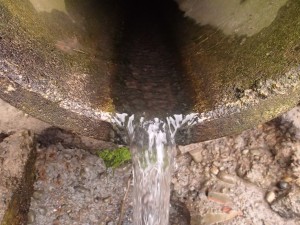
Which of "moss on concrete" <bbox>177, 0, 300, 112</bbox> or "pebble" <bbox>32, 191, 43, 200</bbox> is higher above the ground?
"moss on concrete" <bbox>177, 0, 300, 112</bbox>

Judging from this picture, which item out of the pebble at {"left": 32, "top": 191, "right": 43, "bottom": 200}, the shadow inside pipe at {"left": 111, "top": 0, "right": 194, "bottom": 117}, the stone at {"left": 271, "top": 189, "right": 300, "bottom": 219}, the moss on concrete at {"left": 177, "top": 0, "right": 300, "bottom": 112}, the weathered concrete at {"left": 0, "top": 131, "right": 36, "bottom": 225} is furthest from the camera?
the pebble at {"left": 32, "top": 191, "right": 43, "bottom": 200}

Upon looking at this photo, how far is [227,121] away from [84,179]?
1.25m

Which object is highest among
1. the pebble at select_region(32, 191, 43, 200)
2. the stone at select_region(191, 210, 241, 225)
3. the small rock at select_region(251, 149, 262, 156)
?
the small rock at select_region(251, 149, 262, 156)

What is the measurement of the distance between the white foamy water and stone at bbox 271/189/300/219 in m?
0.68

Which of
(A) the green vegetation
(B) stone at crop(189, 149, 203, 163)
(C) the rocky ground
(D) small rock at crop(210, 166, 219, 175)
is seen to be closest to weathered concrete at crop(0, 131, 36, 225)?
(C) the rocky ground

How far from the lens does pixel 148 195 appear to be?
227 centimetres

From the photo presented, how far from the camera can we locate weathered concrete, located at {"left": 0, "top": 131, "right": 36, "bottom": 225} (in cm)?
236

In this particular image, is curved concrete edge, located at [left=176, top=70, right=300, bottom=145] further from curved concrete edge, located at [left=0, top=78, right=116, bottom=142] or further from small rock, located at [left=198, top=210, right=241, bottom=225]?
small rock, located at [left=198, top=210, right=241, bottom=225]

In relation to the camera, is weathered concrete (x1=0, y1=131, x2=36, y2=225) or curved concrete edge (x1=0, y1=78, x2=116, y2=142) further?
weathered concrete (x1=0, y1=131, x2=36, y2=225)

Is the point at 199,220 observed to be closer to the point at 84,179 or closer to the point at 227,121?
the point at 84,179

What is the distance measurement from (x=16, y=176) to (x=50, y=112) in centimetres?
88

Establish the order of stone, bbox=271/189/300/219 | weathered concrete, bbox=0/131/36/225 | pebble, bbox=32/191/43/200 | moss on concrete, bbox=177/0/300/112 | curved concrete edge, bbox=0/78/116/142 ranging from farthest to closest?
pebble, bbox=32/191/43/200, stone, bbox=271/189/300/219, weathered concrete, bbox=0/131/36/225, moss on concrete, bbox=177/0/300/112, curved concrete edge, bbox=0/78/116/142

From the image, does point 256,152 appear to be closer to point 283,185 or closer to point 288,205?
point 283,185

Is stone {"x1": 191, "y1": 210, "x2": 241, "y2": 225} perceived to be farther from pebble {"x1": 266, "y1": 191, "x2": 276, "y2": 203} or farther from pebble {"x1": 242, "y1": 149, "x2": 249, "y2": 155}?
pebble {"x1": 242, "y1": 149, "x2": 249, "y2": 155}
